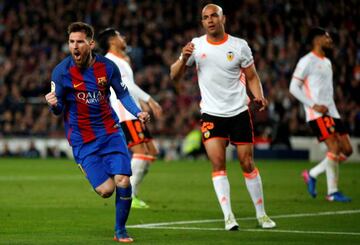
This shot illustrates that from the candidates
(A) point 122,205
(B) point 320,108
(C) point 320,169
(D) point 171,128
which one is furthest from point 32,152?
(A) point 122,205

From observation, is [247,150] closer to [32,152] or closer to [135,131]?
[135,131]

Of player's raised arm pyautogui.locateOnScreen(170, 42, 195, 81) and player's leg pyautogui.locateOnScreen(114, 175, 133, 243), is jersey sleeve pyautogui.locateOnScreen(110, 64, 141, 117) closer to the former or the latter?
player's leg pyautogui.locateOnScreen(114, 175, 133, 243)

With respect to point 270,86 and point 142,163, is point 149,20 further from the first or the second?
point 142,163

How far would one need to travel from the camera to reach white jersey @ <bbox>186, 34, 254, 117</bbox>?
11227 mm

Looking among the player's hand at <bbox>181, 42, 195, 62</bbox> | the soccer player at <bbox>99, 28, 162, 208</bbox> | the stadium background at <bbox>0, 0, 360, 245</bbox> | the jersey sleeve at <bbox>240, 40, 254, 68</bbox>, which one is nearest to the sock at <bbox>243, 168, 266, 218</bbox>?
the stadium background at <bbox>0, 0, 360, 245</bbox>

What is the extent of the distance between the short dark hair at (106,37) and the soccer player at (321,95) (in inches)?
123

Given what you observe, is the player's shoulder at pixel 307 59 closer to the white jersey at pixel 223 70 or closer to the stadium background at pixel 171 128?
the stadium background at pixel 171 128

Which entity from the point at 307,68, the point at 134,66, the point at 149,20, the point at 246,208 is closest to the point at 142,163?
the point at 246,208

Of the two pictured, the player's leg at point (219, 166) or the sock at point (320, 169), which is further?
the sock at point (320, 169)

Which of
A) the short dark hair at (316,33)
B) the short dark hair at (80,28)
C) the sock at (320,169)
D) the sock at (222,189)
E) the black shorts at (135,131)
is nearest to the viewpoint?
the short dark hair at (80,28)

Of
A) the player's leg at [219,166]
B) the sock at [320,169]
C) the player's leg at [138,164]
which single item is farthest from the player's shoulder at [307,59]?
the player's leg at [219,166]

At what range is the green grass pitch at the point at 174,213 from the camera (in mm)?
10227

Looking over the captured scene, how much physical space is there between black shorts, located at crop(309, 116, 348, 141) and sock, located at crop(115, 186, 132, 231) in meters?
6.41

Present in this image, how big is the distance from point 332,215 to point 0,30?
2746 centimetres
